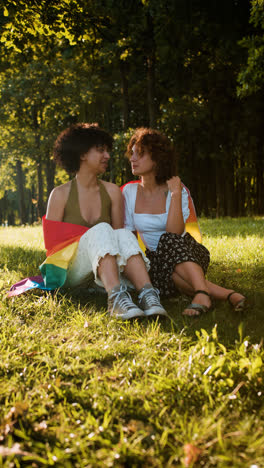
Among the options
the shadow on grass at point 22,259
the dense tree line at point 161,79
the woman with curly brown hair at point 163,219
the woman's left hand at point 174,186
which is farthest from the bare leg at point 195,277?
the dense tree line at point 161,79

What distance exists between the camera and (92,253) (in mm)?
3473

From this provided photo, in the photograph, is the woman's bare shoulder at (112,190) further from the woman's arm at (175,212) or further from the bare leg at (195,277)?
the bare leg at (195,277)

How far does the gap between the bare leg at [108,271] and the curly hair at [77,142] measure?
53.3 inches

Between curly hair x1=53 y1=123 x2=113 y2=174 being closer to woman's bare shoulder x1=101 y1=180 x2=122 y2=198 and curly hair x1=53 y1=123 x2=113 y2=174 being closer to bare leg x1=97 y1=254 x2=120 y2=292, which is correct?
woman's bare shoulder x1=101 y1=180 x2=122 y2=198

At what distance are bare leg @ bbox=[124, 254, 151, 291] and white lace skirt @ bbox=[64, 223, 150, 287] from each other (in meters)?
0.04

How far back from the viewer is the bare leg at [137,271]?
344 cm

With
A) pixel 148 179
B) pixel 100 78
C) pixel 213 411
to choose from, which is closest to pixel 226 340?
pixel 213 411

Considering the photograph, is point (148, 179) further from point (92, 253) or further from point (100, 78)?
point (100, 78)

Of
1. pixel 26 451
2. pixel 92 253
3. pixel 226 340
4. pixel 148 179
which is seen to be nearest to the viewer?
pixel 26 451

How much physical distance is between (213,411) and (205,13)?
1001cm

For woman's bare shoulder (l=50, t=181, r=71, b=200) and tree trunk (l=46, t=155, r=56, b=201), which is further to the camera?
tree trunk (l=46, t=155, r=56, b=201)

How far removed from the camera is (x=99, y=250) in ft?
11.1

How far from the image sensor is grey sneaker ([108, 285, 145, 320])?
305 centimetres

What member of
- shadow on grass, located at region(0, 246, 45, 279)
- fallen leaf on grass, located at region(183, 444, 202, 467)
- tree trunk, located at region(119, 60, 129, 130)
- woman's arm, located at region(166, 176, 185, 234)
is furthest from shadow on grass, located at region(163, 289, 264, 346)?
tree trunk, located at region(119, 60, 129, 130)
